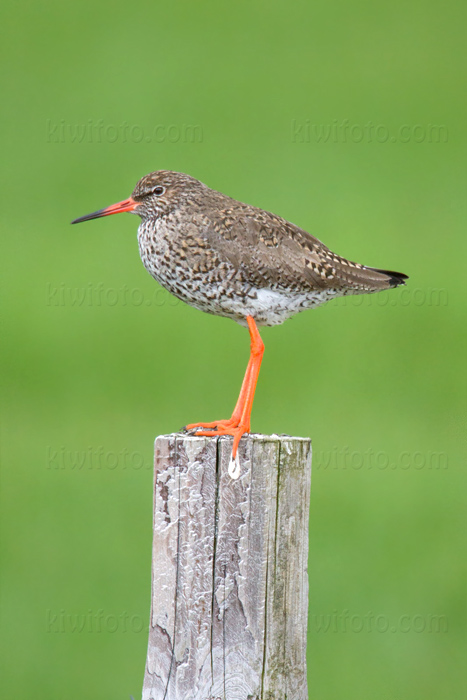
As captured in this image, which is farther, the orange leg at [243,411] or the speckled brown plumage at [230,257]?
the speckled brown plumage at [230,257]

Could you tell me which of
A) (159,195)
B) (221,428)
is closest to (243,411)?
(221,428)

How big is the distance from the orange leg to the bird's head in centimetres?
91

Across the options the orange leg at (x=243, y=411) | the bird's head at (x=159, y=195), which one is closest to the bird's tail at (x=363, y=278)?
the orange leg at (x=243, y=411)

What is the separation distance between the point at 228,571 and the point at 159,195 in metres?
3.05

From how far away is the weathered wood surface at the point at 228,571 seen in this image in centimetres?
539

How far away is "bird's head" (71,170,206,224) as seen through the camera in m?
7.45

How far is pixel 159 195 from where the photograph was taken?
297 inches

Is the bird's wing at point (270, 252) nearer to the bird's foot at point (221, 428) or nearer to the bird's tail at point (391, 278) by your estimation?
the bird's tail at point (391, 278)

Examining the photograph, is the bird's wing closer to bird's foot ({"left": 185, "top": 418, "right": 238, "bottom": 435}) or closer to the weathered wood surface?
bird's foot ({"left": 185, "top": 418, "right": 238, "bottom": 435})

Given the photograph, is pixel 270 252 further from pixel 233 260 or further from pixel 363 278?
pixel 363 278

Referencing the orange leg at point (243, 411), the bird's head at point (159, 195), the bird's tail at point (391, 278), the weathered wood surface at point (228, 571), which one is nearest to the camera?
the weathered wood surface at point (228, 571)

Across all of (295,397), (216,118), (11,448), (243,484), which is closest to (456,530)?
(295,397)

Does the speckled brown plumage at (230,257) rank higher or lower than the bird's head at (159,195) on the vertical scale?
lower

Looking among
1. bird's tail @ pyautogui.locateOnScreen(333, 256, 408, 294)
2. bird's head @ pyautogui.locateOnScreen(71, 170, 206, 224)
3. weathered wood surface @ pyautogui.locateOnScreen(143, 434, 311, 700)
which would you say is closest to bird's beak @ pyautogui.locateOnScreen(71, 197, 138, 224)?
bird's head @ pyautogui.locateOnScreen(71, 170, 206, 224)
